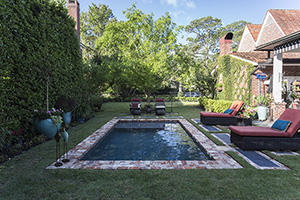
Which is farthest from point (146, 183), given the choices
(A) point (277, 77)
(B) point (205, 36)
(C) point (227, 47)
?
(B) point (205, 36)

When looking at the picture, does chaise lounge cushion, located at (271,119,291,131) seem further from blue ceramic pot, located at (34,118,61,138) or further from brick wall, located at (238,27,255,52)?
brick wall, located at (238,27,255,52)

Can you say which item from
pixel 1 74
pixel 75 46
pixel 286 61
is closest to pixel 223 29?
pixel 286 61

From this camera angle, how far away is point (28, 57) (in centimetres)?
611

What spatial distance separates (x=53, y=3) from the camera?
813 cm

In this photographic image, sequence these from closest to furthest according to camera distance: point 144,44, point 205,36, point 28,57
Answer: point 28,57, point 144,44, point 205,36

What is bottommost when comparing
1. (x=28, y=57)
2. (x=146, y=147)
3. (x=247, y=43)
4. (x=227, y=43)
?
(x=146, y=147)

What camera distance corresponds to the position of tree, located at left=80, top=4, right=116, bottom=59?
39281 millimetres

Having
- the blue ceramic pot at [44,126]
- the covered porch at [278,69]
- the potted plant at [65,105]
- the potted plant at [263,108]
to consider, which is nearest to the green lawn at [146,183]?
the blue ceramic pot at [44,126]

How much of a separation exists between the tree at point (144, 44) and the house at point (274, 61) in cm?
552

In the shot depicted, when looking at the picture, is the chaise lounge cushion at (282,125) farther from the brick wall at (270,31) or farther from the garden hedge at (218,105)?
the brick wall at (270,31)

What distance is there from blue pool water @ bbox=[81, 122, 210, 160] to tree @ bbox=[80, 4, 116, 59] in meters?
35.1

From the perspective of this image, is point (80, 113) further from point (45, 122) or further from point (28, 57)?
point (28, 57)

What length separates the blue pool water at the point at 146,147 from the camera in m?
5.24

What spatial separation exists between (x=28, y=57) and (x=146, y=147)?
4972 millimetres
